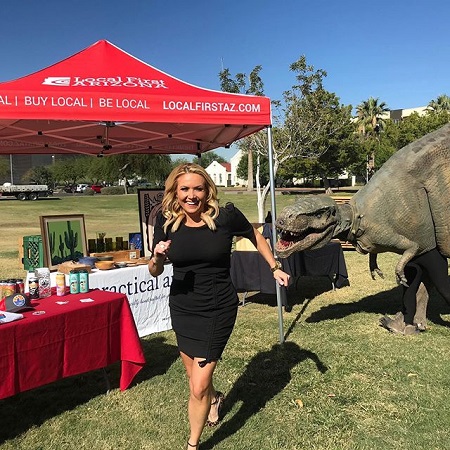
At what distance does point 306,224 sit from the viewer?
479 centimetres

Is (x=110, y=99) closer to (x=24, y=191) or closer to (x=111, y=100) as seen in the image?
(x=111, y=100)

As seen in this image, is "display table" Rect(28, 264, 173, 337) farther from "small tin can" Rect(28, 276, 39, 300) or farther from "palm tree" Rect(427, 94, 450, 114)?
"palm tree" Rect(427, 94, 450, 114)

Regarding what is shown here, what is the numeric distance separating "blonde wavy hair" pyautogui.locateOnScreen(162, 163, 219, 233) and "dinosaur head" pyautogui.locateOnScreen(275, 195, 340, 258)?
1.84 metres

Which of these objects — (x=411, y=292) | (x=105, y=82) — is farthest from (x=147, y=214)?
(x=411, y=292)

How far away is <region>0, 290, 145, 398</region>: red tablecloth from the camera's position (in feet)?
11.1

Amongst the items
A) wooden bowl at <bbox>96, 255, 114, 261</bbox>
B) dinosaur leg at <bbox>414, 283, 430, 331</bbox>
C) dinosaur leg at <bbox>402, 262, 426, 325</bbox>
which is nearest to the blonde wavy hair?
wooden bowl at <bbox>96, 255, 114, 261</bbox>

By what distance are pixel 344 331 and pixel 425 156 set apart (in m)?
2.28

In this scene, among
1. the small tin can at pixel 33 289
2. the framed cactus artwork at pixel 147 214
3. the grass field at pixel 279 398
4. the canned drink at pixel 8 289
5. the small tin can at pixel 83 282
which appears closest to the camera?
the grass field at pixel 279 398

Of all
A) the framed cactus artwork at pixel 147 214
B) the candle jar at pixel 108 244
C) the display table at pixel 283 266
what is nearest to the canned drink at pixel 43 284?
the candle jar at pixel 108 244

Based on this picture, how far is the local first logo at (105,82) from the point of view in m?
4.70

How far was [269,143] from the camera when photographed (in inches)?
209

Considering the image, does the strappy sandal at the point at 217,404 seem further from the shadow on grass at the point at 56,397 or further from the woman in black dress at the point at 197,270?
the shadow on grass at the point at 56,397

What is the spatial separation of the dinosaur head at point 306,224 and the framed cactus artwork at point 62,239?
253 centimetres

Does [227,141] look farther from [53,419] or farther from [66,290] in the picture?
[53,419]
